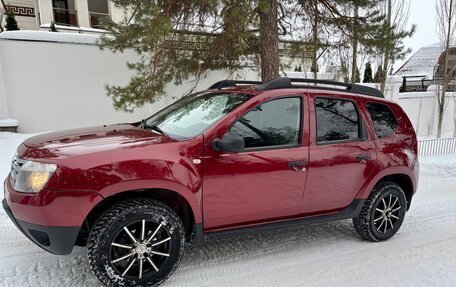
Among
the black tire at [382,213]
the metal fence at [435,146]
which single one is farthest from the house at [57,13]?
the black tire at [382,213]

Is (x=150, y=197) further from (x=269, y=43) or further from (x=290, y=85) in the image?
(x=269, y=43)

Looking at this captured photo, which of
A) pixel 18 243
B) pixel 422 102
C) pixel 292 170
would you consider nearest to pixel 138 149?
pixel 292 170

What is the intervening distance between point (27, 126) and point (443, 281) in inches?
359

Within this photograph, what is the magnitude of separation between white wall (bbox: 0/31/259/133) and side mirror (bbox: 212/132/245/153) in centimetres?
630

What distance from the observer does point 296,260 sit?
12.0 ft

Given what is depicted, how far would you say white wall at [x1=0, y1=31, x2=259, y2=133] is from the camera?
341 inches

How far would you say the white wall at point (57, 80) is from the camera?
8656 mm

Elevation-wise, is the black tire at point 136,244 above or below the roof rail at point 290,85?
below

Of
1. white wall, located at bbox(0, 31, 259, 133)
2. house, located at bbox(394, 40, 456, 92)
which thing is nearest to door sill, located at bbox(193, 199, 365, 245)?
white wall, located at bbox(0, 31, 259, 133)

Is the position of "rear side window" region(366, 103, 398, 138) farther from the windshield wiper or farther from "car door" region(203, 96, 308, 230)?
the windshield wiper

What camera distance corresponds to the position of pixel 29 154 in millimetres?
2912

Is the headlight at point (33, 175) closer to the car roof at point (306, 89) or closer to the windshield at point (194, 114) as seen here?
the windshield at point (194, 114)

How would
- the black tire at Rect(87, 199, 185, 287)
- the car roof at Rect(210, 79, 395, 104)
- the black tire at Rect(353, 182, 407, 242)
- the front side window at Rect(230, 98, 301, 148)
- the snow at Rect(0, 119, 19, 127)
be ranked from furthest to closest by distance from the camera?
1. the snow at Rect(0, 119, 19, 127)
2. the black tire at Rect(353, 182, 407, 242)
3. the car roof at Rect(210, 79, 395, 104)
4. the front side window at Rect(230, 98, 301, 148)
5. the black tire at Rect(87, 199, 185, 287)

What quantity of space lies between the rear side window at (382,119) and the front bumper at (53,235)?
10.7 ft
